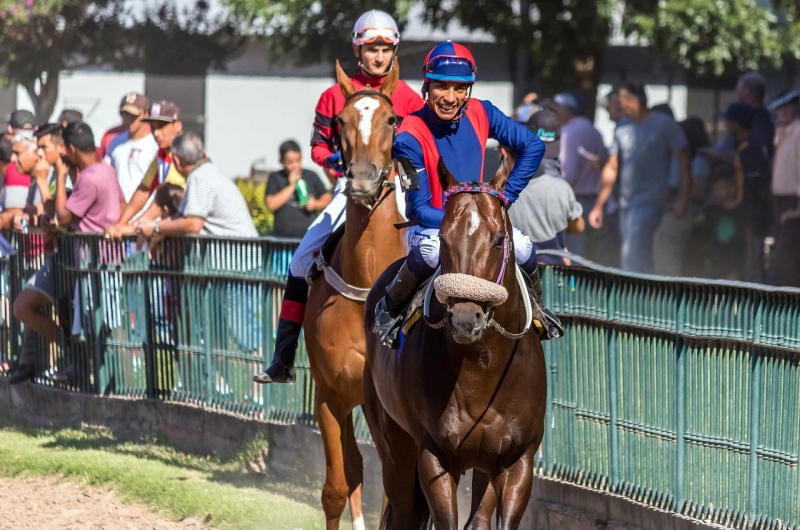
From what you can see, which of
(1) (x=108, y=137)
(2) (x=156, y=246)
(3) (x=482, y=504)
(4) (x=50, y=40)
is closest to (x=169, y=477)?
(2) (x=156, y=246)

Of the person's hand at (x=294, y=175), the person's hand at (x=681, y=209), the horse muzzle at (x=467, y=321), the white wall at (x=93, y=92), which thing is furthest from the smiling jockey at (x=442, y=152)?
the white wall at (x=93, y=92)

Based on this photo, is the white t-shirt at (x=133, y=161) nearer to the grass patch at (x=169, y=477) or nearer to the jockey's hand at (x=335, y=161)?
the grass patch at (x=169, y=477)

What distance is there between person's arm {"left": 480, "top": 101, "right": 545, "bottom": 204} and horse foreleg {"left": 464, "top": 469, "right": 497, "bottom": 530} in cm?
131

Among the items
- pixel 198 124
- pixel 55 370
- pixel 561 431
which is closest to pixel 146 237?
pixel 55 370

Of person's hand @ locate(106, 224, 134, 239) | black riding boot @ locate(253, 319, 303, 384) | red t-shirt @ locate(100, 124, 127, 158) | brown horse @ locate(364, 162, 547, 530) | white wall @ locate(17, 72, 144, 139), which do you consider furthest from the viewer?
white wall @ locate(17, 72, 144, 139)

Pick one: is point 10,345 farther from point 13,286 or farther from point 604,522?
point 604,522

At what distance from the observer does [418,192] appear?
605cm

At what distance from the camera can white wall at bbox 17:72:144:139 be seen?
1013 inches

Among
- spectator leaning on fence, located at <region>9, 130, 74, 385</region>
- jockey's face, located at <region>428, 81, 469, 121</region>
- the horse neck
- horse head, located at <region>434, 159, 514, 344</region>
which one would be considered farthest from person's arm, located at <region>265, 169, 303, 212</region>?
horse head, located at <region>434, 159, 514, 344</region>

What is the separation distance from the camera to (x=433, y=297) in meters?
5.75

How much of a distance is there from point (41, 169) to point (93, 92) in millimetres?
13575

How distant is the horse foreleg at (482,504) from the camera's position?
19.1ft

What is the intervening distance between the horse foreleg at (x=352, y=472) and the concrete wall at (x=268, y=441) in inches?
32.2

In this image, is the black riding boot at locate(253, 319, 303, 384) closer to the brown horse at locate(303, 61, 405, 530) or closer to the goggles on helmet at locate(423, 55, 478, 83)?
the brown horse at locate(303, 61, 405, 530)
